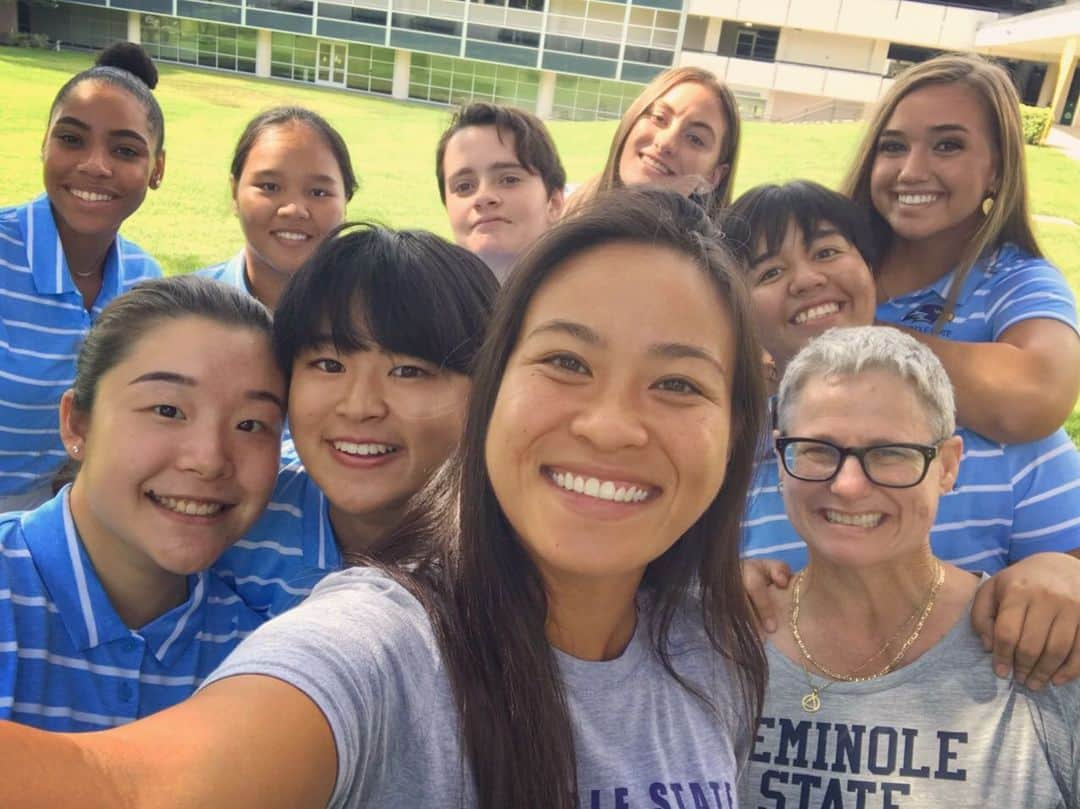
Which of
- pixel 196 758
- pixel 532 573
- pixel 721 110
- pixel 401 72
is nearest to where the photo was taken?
pixel 196 758

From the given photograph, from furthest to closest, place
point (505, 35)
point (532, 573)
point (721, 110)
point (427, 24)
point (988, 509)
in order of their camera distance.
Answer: point (427, 24) < point (505, 35) < point (721, 110) < point (988, 509) < point (532, 573)

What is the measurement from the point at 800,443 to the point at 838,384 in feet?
0.49

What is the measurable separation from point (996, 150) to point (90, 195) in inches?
122

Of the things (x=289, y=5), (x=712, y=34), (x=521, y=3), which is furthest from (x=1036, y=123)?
(x=289, y=5)

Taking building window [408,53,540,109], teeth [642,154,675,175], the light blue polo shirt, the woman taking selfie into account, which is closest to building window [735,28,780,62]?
building window [408,53,540,109]

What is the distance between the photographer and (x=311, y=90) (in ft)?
101

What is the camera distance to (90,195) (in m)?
3.25

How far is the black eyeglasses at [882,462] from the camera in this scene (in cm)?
183

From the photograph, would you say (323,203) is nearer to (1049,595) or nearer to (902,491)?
(902,491)

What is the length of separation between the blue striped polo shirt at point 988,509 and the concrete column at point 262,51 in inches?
1359

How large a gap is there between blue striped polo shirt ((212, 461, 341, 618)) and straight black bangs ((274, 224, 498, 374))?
35cm

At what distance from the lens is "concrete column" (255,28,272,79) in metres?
32.2

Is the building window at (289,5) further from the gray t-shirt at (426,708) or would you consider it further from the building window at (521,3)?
the gray t-shirt at (426,708)

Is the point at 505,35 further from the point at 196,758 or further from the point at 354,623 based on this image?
the point at 196,758
